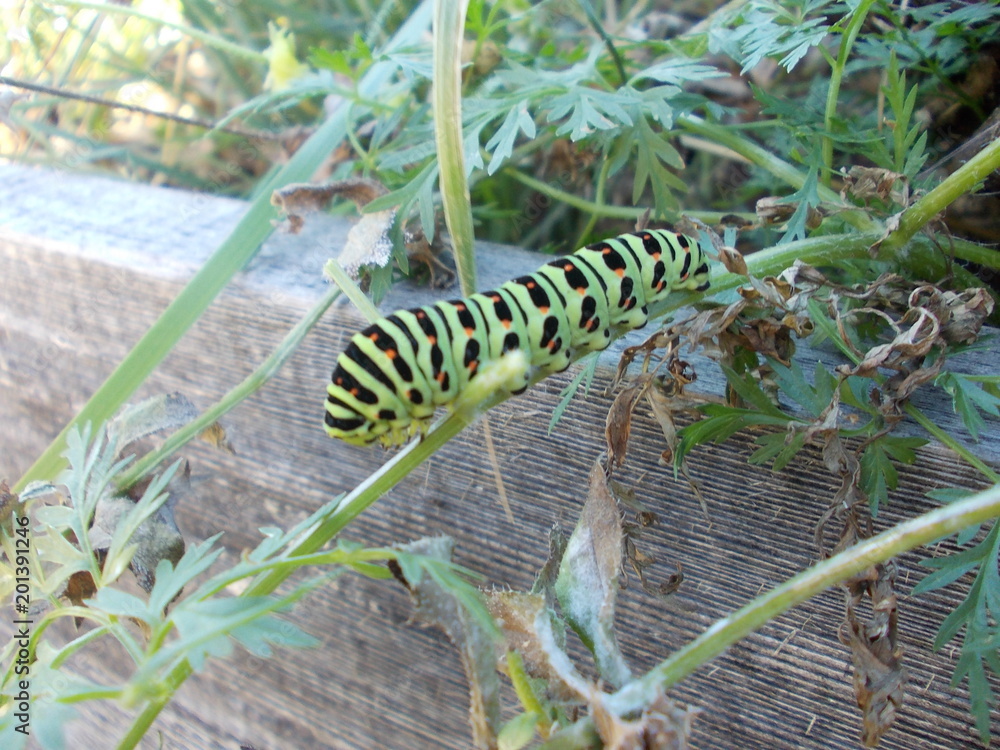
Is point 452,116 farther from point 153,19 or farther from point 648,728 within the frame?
point 153,19

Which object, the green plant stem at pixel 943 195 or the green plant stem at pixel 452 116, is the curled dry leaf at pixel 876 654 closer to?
the green plant stem at pixel 943 195

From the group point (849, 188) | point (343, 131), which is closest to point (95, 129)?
point (343, 131)

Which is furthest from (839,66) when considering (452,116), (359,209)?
(359,209)

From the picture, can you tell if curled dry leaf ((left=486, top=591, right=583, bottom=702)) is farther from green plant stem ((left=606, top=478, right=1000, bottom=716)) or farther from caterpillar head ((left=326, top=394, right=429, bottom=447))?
caterpillar head ((left=326, top=394, right=429, bottom=447))

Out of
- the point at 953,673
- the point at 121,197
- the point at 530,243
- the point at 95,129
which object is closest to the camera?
the point at 953,673

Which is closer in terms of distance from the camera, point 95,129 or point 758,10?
point 758,10

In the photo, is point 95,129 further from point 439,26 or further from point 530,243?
point 439,26

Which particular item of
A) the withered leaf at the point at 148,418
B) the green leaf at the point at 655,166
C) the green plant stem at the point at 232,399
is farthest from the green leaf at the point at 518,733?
the green leaf at the point at 655,166
